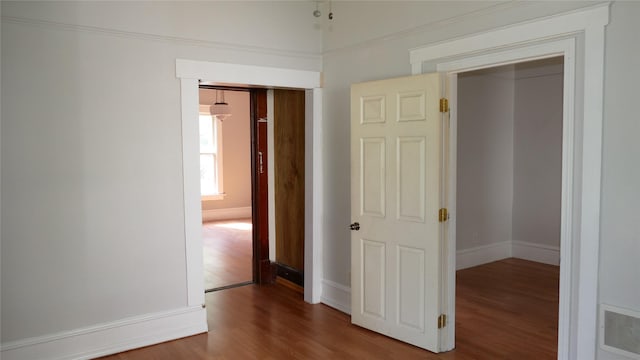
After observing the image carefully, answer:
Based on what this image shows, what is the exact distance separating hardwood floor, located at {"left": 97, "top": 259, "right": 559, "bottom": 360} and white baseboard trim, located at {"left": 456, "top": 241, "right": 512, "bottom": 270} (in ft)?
2.03

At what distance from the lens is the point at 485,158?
6.39m

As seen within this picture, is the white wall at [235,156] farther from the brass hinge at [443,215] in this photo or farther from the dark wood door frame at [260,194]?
the brass hinge at [443,215]

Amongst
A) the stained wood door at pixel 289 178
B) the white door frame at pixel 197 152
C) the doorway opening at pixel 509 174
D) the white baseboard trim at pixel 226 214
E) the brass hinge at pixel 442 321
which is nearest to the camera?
the brass hinge at pixel 442 321

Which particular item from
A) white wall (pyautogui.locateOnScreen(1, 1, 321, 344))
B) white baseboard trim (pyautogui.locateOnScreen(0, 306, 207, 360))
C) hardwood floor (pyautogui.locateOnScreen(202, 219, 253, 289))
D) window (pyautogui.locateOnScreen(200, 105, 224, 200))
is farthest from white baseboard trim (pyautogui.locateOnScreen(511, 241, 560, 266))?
window (pyautogui.locateOnScreen(200, 105, 224, 200))

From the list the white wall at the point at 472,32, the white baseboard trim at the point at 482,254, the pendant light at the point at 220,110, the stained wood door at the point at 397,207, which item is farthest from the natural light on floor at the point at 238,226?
the stained wood door at the point at 397,207

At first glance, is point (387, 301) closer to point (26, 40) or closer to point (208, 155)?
point (26, 40)

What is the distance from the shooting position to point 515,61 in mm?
3227

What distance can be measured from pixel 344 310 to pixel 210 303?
137cm

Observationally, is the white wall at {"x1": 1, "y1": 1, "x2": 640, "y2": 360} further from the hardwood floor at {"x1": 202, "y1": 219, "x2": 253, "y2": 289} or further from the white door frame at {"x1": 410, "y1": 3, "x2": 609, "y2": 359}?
the hardwood floor at {"x1": 202, "y1": 219, "x2": 253, "y2": 289}

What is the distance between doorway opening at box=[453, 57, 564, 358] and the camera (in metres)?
6.11

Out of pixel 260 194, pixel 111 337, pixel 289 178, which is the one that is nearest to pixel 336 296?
pixel 289 178

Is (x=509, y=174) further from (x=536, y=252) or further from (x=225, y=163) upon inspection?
(x=225, y=163)

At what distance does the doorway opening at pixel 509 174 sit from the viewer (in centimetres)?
611

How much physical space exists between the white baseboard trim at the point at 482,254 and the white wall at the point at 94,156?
357 centimetres
